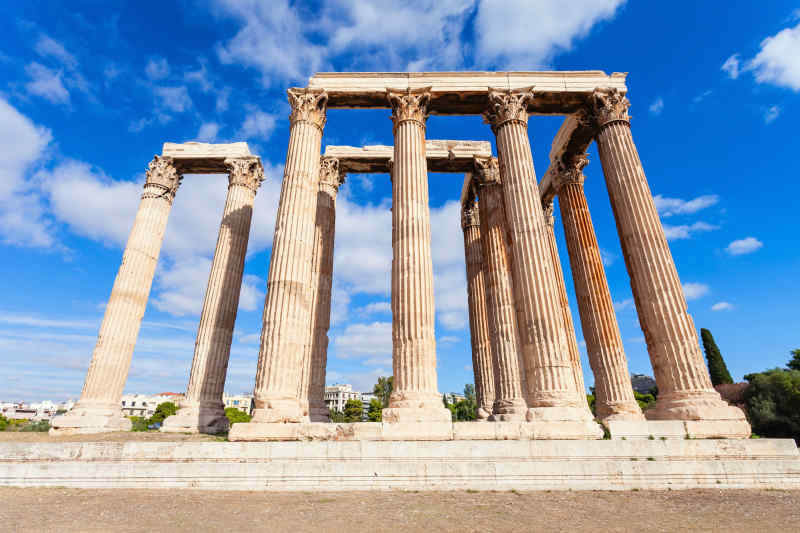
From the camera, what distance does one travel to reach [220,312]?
21.2m

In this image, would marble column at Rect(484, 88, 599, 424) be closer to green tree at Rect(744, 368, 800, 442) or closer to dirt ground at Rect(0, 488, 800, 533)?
dirt ground at Rect(0, 488, 800, 533)

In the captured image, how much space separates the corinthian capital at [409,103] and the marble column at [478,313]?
28.3 ft

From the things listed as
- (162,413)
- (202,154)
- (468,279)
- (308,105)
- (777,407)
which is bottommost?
(777,407)

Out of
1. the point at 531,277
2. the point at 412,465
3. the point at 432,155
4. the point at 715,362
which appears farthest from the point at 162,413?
the point at 715,362

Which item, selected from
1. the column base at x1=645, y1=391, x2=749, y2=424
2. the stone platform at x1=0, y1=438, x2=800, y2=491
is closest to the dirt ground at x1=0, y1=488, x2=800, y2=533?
the stone platform at x1=0, y1=438, x2=800, y2=491

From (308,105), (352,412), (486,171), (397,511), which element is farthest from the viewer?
(352,412)

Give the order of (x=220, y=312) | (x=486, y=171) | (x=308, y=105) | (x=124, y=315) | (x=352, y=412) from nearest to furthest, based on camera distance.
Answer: (x=308, y=105), (x=124, y=315), (x=220, y=312), (x=486, y=171), (x=352, y=412)

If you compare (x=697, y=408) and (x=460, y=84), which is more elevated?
(x=460, y=84)

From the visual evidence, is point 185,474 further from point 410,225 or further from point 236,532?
point 410,225

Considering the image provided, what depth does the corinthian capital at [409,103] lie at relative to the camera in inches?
715

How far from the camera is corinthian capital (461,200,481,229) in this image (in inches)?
989

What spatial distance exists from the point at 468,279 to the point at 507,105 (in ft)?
33.9

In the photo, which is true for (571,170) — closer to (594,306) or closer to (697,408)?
(594,306)

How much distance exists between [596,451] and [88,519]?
38.7 feet
